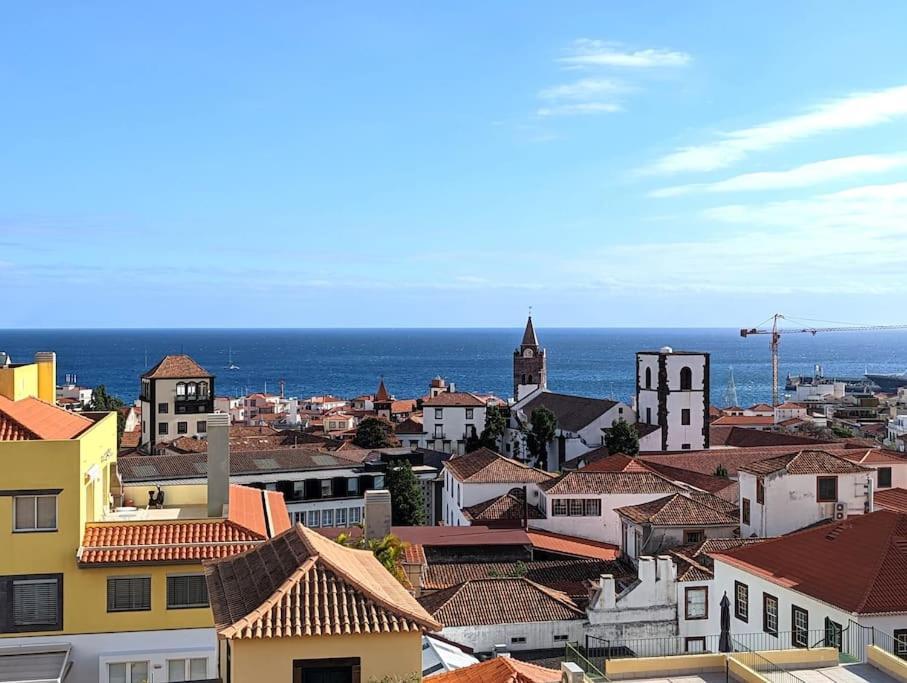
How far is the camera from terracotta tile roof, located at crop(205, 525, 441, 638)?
13.1m

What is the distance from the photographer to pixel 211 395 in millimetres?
76875

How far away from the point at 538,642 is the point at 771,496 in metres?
9.98

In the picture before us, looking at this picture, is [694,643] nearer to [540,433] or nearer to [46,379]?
[46,379]

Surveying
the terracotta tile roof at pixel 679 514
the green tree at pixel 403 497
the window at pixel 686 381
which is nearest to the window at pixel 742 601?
the terracotta tile roof at pixel 679 514

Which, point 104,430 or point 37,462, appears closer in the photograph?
point 37,462

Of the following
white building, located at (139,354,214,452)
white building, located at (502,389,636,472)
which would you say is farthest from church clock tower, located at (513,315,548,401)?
white building, located at (139,354,214,452)

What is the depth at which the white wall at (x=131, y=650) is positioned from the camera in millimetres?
20141

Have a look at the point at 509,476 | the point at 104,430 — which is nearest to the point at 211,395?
the point at 509,476

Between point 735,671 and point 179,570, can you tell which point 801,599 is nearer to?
point 735,671

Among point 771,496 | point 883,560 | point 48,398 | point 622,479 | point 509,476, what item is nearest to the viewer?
point 883,560

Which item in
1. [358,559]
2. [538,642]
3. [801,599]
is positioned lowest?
[538,642]

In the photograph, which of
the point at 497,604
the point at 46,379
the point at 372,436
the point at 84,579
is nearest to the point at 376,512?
the point at 497,604

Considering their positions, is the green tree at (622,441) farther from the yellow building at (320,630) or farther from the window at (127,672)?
the yellow building at (320,630)

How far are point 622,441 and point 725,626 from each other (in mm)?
40147
